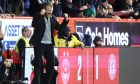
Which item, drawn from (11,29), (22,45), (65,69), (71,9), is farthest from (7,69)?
(71,9)

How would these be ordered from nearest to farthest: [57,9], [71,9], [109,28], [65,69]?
[65,69] → [57,9] → [71,9] → [109,28]

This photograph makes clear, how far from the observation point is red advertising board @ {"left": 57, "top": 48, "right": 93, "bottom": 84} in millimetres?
16516

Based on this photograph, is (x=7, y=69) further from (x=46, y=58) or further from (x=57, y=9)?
(x=57, y=9)

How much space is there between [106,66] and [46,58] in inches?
125

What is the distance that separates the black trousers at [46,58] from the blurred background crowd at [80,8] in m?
3.41

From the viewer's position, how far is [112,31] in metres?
21.4

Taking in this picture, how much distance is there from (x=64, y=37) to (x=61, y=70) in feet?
4.14

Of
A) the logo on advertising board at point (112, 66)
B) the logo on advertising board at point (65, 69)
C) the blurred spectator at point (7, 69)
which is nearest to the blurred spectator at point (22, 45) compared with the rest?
the blurred spectator at point (7, 69)

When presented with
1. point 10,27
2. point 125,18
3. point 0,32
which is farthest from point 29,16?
point 125,18

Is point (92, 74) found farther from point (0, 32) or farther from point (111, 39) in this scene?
point (111, 39)

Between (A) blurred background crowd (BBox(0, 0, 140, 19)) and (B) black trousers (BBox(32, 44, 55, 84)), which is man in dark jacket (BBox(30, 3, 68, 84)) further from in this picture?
(A) blurred background crowd (BBox(0, 0, 140, 19))

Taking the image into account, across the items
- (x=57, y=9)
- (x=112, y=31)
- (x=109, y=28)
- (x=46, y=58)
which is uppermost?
(x=57, y=9)

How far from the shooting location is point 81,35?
784 inches

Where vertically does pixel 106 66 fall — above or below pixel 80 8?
below
